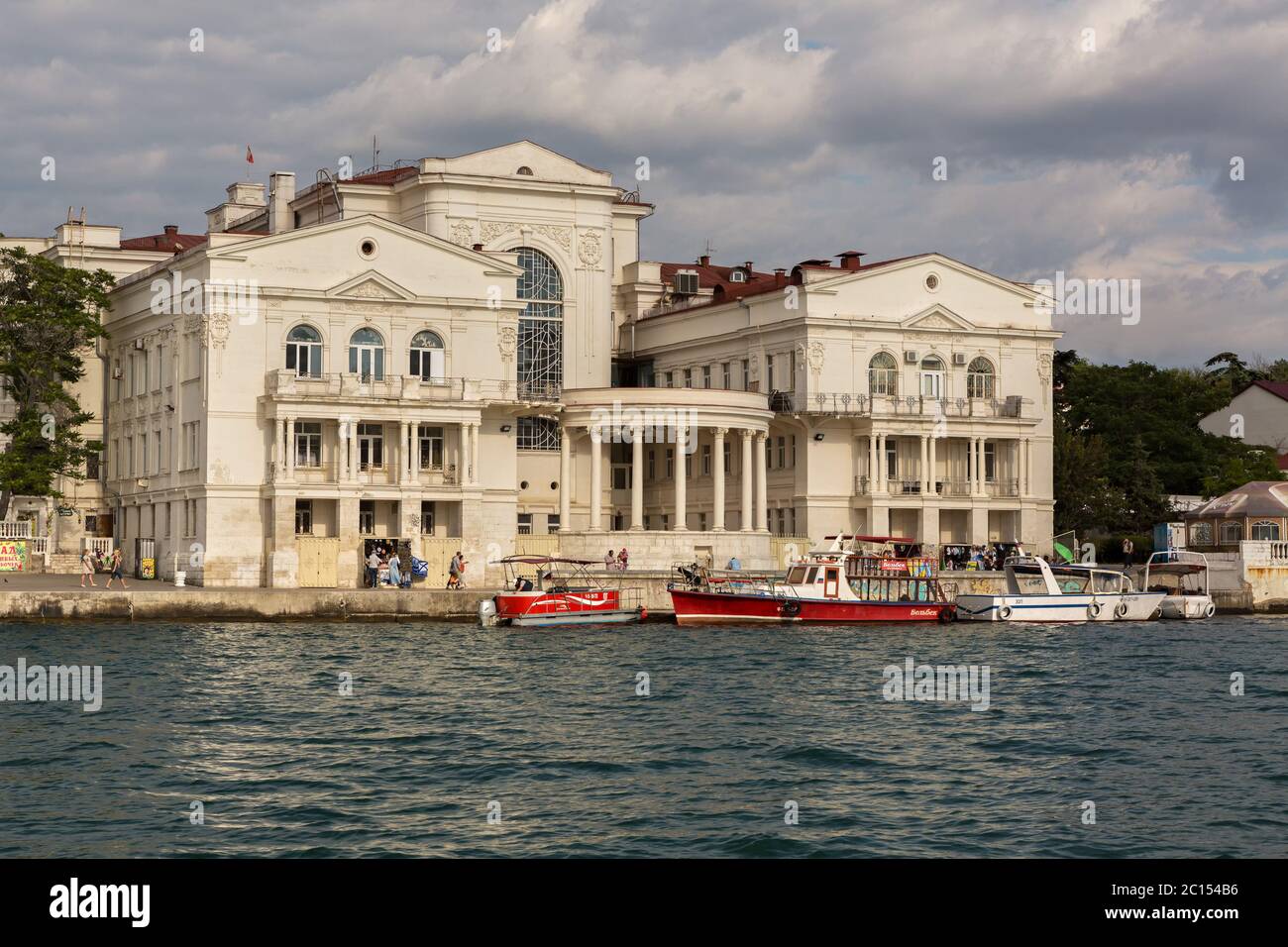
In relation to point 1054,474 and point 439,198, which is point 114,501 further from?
point 1054,474

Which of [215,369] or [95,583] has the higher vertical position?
[215,369]

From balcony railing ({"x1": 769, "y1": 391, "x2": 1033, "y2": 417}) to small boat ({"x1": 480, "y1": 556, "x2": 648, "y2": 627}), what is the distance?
1641cm

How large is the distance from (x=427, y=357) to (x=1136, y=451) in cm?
4453

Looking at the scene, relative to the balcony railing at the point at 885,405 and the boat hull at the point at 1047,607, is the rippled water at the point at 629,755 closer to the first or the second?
the boat hull at the point at 1047,607

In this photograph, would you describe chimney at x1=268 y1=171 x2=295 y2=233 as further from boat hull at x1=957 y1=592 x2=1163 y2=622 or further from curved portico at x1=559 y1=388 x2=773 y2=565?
boat hull at x1=957 y1=592 x2=1163 y2=622

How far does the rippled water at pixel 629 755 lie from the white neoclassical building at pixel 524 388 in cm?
1850

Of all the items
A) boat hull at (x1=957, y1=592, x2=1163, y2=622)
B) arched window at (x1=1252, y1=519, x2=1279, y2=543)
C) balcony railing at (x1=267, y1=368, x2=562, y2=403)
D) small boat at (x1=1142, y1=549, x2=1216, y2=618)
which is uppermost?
balcony railing at (x1=267, y1=368, x2=562, y2=403)

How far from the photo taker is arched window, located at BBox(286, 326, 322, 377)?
210 feet

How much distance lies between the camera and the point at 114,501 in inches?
2896

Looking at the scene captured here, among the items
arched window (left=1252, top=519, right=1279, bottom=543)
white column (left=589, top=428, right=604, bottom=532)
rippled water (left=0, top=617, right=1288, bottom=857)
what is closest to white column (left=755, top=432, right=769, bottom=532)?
white column (left=589, top=428, right=604, bottom=532)
